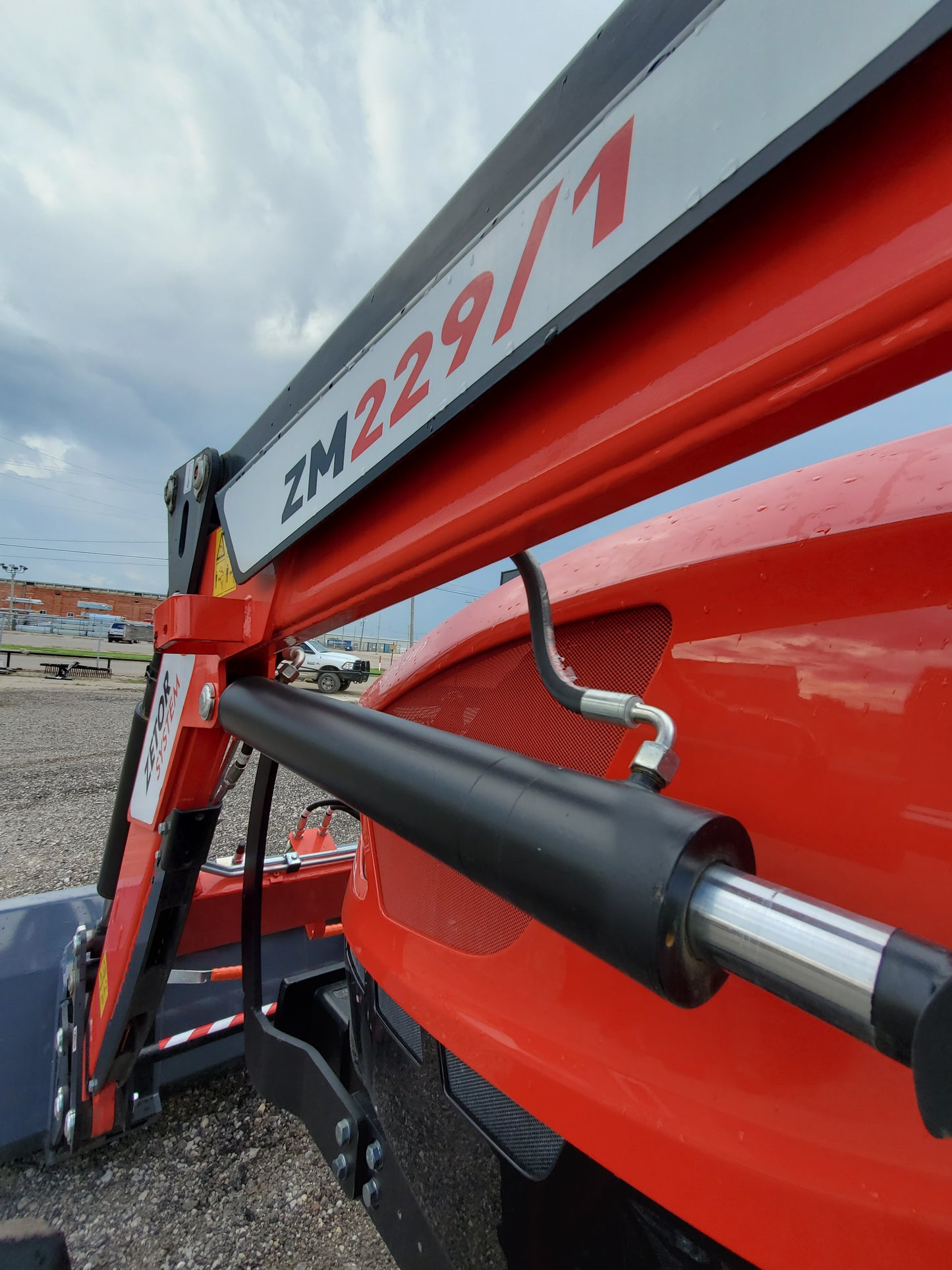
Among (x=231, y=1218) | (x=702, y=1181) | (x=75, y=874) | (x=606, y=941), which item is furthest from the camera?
(x=75, y=874)

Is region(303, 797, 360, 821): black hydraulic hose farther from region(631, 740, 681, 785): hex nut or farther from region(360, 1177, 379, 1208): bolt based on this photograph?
region(631, 740, 681, 785): hex nut

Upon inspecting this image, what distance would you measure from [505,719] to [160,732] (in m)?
1.02

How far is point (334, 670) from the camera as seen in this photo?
19188mm

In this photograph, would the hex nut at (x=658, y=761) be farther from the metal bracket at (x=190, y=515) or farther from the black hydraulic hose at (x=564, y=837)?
the metal bracket at (x=190, y=515)

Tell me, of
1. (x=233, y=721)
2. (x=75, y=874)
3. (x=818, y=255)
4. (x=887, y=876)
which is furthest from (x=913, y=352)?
(x=75, y=874)

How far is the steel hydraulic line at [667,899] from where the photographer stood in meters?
0.41

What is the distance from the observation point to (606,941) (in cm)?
55

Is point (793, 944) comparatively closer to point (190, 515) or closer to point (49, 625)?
point (190, 515)

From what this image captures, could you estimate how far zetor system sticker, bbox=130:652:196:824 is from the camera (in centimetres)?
156

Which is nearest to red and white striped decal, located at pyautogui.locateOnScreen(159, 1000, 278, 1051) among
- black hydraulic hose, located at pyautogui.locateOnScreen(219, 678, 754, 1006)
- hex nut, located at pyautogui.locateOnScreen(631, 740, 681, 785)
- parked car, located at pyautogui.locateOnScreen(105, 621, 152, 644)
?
black hydraulic hose, located at pyautogui.locateOnScreen(219, 678, 754, 1006)

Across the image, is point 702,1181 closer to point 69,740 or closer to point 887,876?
point 887,876

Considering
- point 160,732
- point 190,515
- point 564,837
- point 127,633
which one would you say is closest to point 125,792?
point 160,732

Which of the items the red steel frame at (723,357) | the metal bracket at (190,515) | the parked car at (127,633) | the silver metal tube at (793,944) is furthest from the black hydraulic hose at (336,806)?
the parked car at (127,633)

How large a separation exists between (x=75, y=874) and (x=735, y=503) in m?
4.93
